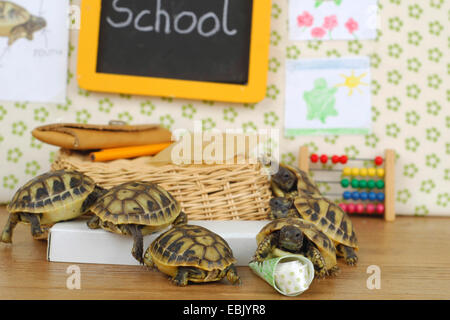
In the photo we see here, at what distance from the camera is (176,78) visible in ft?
5.00

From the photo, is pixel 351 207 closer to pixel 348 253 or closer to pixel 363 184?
pixel 363 184

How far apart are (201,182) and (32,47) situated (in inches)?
31.3

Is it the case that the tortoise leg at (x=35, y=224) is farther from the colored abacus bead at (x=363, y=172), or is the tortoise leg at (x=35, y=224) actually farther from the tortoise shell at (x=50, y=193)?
the colored abacus bead at (x=363, y=172)

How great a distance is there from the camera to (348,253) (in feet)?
3.37

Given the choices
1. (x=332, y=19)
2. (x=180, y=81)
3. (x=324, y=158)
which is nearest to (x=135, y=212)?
(x=180, y=81)

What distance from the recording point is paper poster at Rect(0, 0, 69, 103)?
151 centimetres

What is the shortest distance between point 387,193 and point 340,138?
0.24 metres

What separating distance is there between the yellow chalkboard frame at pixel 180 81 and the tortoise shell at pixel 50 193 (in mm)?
543

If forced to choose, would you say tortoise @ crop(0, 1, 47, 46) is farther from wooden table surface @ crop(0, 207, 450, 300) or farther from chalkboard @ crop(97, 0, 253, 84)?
wooden table surface @ crop(0, 207, 450, 300)

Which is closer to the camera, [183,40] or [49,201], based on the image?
[49,201]

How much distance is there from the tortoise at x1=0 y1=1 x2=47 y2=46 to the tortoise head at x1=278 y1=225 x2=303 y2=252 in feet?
3.63

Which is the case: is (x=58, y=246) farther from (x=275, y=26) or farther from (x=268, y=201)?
(x=275, y=26)

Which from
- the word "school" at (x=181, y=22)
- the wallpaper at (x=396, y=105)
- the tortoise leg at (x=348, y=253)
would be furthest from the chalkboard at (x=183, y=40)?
the tortoise leg at (x=348, y=253)

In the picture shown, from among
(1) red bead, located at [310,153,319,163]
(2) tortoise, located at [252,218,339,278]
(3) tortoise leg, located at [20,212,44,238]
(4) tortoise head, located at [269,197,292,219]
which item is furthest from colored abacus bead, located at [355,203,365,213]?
(3) tortoise leg, located at [20,212,44,238]
